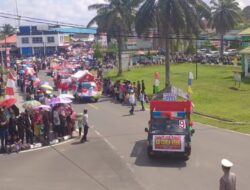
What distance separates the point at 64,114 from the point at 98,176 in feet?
23.9

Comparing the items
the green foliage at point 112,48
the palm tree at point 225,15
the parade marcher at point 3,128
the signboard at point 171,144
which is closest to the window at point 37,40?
the green foliage at point 112,48

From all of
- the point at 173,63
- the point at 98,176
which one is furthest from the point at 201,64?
the point at 98,176

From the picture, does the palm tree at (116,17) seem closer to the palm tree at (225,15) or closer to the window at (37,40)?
the palm tree at (225,15)

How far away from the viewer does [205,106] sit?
108ft

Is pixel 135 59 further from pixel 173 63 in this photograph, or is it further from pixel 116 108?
pixel 116 108

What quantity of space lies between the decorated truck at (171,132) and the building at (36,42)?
10371cm

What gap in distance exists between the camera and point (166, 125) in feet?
59.2

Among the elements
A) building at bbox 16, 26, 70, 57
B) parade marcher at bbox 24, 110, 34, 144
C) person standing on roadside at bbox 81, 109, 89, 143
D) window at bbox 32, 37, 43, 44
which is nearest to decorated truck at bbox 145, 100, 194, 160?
person standing on roadside at bbox 81, 109, 89, 143

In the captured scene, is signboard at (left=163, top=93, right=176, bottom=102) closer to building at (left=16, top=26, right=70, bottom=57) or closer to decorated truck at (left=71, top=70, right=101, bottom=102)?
decorated truck at (left=71, top=70, right=101, bottom=102)

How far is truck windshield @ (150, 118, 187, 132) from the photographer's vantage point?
17.8m

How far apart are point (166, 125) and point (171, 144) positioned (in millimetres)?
1064

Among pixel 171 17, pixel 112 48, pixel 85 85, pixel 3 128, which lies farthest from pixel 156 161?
pixel 112 48

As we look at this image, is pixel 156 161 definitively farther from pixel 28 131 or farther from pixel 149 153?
pixel 28 131

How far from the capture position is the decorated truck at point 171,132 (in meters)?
17.2
